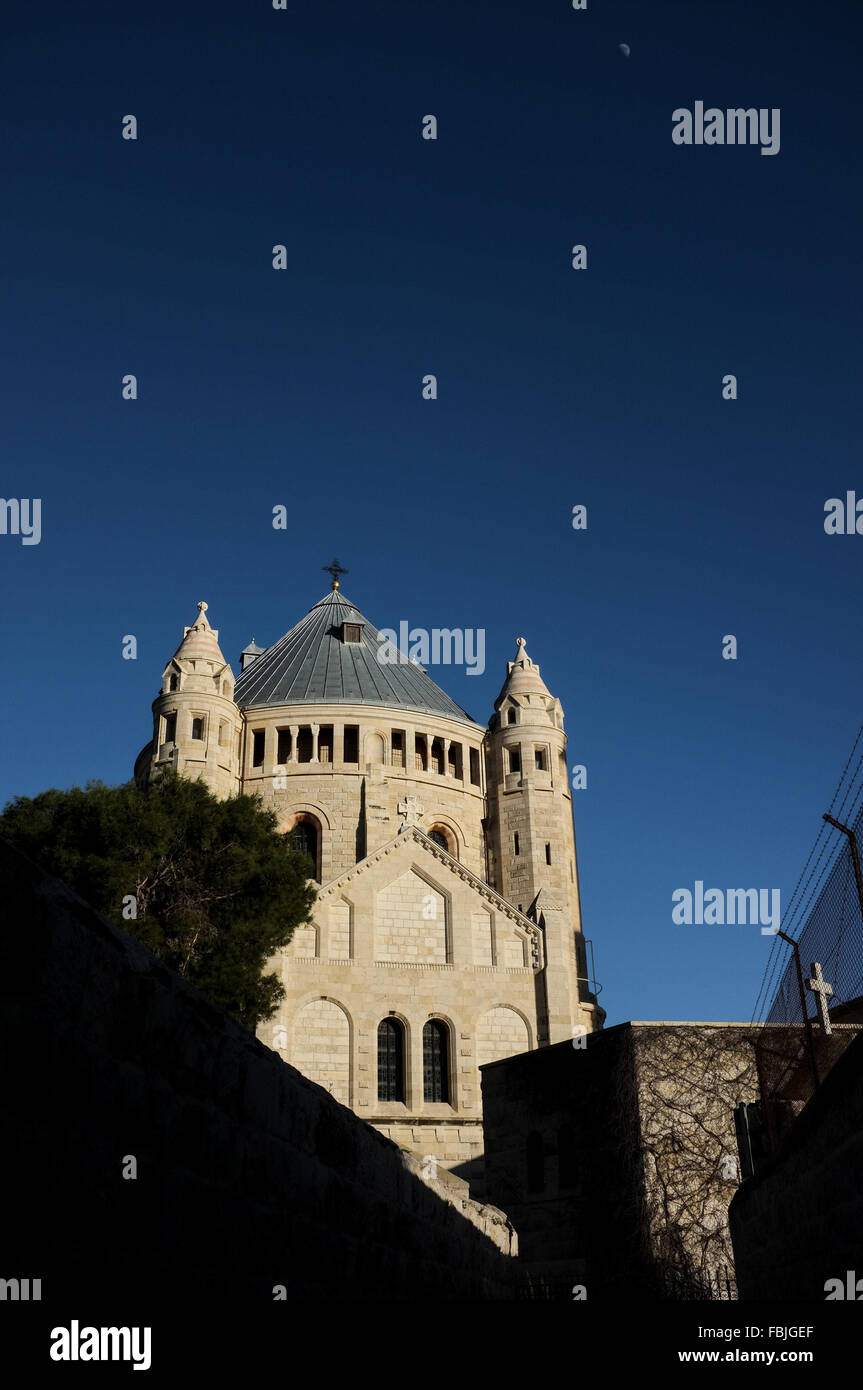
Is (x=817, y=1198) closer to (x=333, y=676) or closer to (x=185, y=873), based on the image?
(x=185, y=873)

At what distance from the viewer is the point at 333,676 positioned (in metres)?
58.4

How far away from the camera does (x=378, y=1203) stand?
334 inches

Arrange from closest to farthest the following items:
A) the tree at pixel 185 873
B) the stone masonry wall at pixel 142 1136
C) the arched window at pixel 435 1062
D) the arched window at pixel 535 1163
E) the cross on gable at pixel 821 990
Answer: the stone masonry wall at pixel 142 1136 → the cross on gable at pixel 821 990 → the arched window at pixel 535 1163 → the tree at pixel 185 873 → the arched window at pixel 435 1062

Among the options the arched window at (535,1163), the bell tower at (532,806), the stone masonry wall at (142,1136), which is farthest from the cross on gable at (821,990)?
the bell tower at (532,806)

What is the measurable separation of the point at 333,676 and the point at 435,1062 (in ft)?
78.1

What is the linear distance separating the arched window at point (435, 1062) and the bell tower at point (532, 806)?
744cm

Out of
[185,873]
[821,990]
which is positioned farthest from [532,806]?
A: [821,990]

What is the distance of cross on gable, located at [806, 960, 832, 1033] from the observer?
44.1ft

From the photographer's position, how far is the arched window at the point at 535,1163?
93.7 feet

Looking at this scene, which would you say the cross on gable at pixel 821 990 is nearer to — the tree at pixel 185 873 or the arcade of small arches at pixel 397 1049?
the tree at pixel 185 873

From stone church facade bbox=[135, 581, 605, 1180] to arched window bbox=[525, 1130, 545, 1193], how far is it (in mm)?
8594

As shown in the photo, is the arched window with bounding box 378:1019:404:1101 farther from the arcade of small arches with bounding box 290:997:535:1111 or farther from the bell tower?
the bell tower
